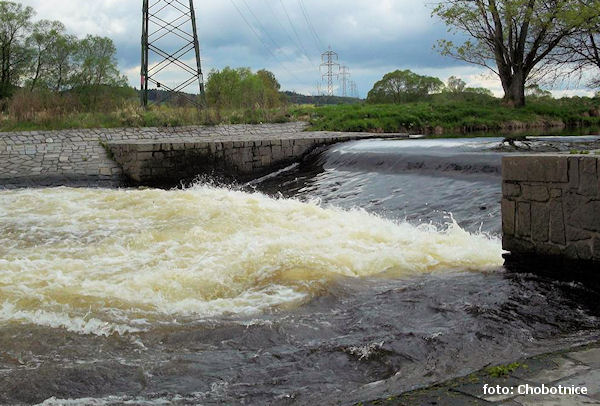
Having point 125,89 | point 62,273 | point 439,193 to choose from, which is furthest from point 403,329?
point 125,89

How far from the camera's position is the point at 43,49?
3095 centimetres

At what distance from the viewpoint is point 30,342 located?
13.5 ft

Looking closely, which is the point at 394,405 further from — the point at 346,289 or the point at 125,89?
the point at 125,89

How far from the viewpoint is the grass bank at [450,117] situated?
72.5 ft

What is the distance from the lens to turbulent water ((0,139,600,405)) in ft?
11.6

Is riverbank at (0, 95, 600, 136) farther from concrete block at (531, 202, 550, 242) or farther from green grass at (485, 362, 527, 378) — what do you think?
green grass at (485, 362, 527, 378)

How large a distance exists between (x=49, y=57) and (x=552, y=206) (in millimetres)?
30737

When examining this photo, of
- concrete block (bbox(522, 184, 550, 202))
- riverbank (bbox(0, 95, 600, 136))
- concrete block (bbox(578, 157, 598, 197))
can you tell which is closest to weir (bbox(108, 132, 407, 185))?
riverbank (bbox(0, 95, 600, 136))

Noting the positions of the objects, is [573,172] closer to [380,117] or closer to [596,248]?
[596,248]

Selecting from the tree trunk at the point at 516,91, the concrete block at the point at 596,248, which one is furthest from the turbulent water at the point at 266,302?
the tree trunk at the point at 516,91

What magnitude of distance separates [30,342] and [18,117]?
15.8 m

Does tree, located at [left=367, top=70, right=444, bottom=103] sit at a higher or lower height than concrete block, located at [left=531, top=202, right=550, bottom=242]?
higher

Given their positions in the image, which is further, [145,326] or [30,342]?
[145,326]

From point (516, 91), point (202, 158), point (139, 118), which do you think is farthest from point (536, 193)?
point (516, 91)
